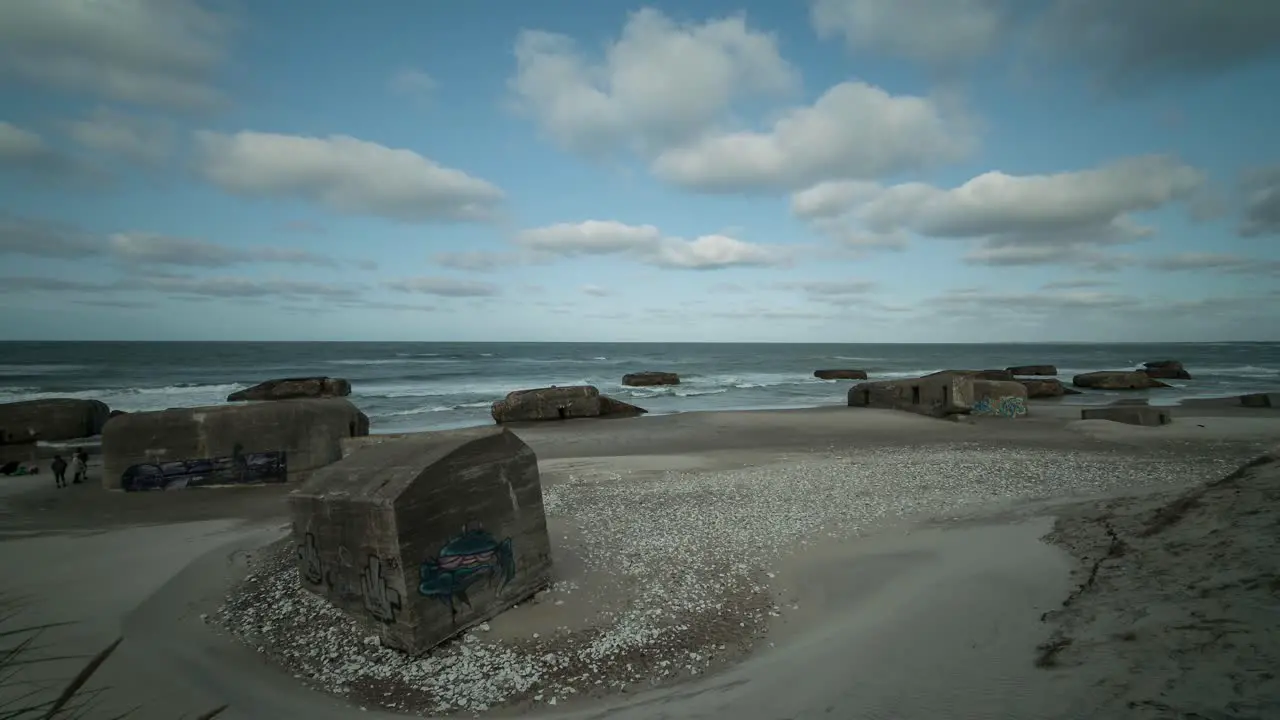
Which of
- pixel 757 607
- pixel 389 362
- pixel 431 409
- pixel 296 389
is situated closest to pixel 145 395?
pixel 296 389

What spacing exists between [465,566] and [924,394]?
25.7 metres

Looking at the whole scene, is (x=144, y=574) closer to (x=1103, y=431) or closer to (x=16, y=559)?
(x=16, y=559)

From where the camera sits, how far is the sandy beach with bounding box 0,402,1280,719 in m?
5.37

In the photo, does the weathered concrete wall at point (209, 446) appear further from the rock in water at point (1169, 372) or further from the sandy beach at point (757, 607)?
the rock in water at point (1169, 372)

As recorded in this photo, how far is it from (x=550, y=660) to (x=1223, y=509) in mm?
8294

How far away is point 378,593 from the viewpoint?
7273 mm

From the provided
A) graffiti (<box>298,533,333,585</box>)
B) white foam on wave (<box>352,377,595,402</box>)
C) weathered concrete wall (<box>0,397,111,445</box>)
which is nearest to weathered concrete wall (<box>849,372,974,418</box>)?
white foam on wave (<box>352,377,595,402</box>)

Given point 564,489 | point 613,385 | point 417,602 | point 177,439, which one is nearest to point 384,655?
point 417,602

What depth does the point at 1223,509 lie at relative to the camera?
7457 mm

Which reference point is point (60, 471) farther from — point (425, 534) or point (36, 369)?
point (36, 369)

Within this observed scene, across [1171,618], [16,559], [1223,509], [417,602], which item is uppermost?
[1223,509]

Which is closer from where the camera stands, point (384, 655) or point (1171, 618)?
point (1171, 618)

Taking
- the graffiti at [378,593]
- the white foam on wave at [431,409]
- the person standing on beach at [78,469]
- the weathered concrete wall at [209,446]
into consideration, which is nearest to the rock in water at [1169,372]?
the white foam on wave at [431,409]

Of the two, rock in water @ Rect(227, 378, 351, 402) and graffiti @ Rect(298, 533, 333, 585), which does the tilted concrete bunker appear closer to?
graffiti @ Rect(298, 533, 333, 585)
